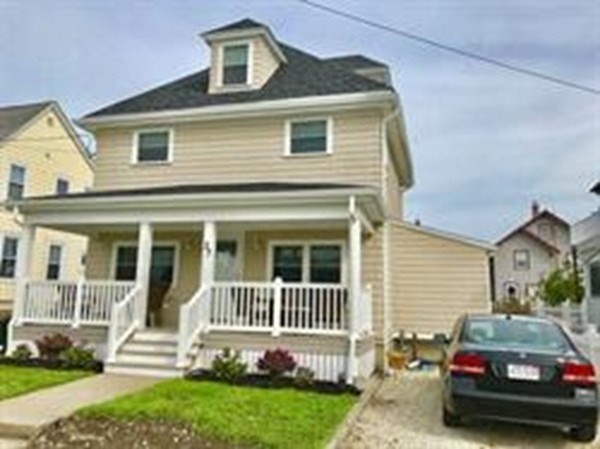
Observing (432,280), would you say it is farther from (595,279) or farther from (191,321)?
(595,279)

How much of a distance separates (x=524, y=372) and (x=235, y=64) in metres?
12.2

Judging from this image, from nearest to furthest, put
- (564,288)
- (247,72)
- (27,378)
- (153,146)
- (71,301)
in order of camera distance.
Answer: (27,378), (71,301), (153,146), (247,72), (564,288)

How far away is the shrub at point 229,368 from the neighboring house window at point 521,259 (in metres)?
41.9

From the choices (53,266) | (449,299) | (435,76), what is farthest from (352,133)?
(53,266)

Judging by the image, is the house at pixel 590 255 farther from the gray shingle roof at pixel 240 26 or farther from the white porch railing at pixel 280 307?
the gray shingle roof at pixel 240 26

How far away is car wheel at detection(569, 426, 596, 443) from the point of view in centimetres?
688

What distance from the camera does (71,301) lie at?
1267 centimetres

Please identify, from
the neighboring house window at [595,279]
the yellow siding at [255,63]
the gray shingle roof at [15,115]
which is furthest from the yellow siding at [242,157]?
the neighboring house window at [595,279]

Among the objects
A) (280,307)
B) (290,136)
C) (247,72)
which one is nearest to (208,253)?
(280,307)

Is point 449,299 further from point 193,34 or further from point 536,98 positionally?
point 193,34

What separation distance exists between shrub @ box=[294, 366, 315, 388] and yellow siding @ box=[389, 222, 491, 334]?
4.80 m

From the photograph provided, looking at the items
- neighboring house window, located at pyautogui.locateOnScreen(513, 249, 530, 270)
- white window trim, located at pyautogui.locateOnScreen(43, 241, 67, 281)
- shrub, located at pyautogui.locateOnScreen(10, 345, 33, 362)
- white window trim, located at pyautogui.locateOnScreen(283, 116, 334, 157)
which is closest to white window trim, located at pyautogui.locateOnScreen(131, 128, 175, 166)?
white window trim, located at pyautogui.locateOnScreen(283, 116, 334, 157)

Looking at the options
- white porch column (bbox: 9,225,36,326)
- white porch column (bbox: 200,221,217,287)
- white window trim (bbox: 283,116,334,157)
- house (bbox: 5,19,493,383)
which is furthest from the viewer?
white window trim (bbox: 283,116,334,157)

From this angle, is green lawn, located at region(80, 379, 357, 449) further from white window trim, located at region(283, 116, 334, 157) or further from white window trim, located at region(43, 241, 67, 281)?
white window trim, located at region(43, 241, 67, 281)
